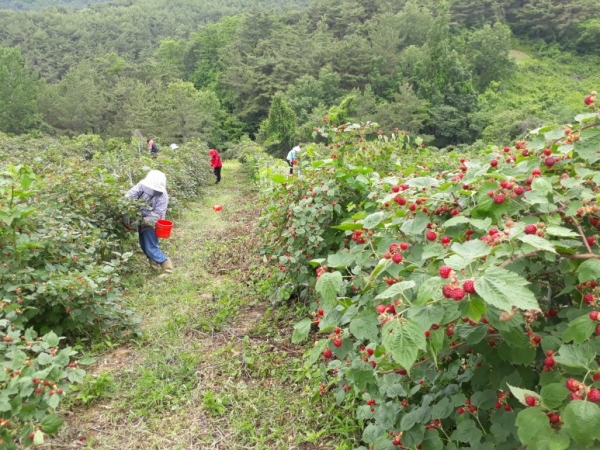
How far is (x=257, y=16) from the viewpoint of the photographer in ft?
150

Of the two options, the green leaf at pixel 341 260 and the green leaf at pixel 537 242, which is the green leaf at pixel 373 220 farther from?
the green leaf at pixel 537 242

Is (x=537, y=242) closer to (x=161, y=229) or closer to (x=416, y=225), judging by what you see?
(x=416, y=225)

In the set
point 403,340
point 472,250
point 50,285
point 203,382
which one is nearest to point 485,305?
point 472,250

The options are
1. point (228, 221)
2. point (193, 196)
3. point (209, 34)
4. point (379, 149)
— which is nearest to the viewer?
point (379, 149)

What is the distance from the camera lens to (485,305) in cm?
108

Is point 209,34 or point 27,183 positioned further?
point 209,34

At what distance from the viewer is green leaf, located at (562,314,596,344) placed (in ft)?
3.36

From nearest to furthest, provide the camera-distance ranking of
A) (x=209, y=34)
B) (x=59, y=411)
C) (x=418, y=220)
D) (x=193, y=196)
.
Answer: (x=418, y=220)
(x=59, y=411)
(x=193, y=196)
(x=209, y=34)

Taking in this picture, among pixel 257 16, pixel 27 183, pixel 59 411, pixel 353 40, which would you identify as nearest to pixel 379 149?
pixel 27 183

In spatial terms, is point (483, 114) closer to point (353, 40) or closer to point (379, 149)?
point (353, 40)

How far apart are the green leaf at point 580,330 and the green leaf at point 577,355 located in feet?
0.09

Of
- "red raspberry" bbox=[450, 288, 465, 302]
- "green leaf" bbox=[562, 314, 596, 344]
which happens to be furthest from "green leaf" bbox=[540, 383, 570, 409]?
"red raspberry" bbox=[450, 288, 465, 302]

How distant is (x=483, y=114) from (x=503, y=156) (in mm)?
33939

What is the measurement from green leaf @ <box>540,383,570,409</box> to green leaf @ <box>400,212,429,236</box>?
2.04 ft
